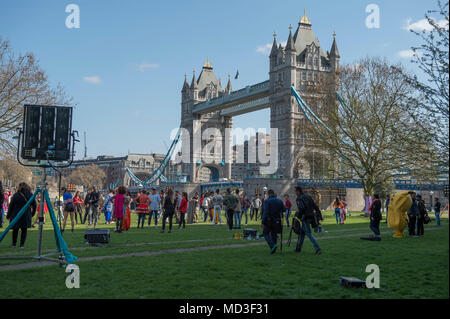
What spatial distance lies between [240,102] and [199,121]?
65.9 ft

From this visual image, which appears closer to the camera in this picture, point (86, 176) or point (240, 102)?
point (240, 102)

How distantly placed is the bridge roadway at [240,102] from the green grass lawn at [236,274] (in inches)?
2542

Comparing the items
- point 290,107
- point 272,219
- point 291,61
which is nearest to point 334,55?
point 291,61

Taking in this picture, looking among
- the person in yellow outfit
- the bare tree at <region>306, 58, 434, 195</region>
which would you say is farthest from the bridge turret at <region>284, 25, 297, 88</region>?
the person in yellow outfit

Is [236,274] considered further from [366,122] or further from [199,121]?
[199,121]

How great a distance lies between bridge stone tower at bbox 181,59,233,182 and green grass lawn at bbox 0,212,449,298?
87581 mm

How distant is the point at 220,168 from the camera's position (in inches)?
4107

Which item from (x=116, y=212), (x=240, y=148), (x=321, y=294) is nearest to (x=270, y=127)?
(x=116, y=212)

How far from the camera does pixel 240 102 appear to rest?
87.2 metres

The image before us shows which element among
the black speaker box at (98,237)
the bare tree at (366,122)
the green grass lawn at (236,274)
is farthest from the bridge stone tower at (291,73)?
the green grass lawn at (236,274)

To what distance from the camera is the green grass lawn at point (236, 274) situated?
714 centimetres

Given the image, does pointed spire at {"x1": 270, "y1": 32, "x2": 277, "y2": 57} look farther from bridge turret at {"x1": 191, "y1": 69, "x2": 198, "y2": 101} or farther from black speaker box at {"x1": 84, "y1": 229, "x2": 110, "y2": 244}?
black speaker box at {"x1": 84, "y1": 229, "x2": 110, "y2": 244}

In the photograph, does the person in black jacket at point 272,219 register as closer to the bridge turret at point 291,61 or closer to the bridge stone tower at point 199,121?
the bridge turret at point 291,61

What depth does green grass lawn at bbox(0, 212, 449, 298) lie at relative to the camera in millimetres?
7145
